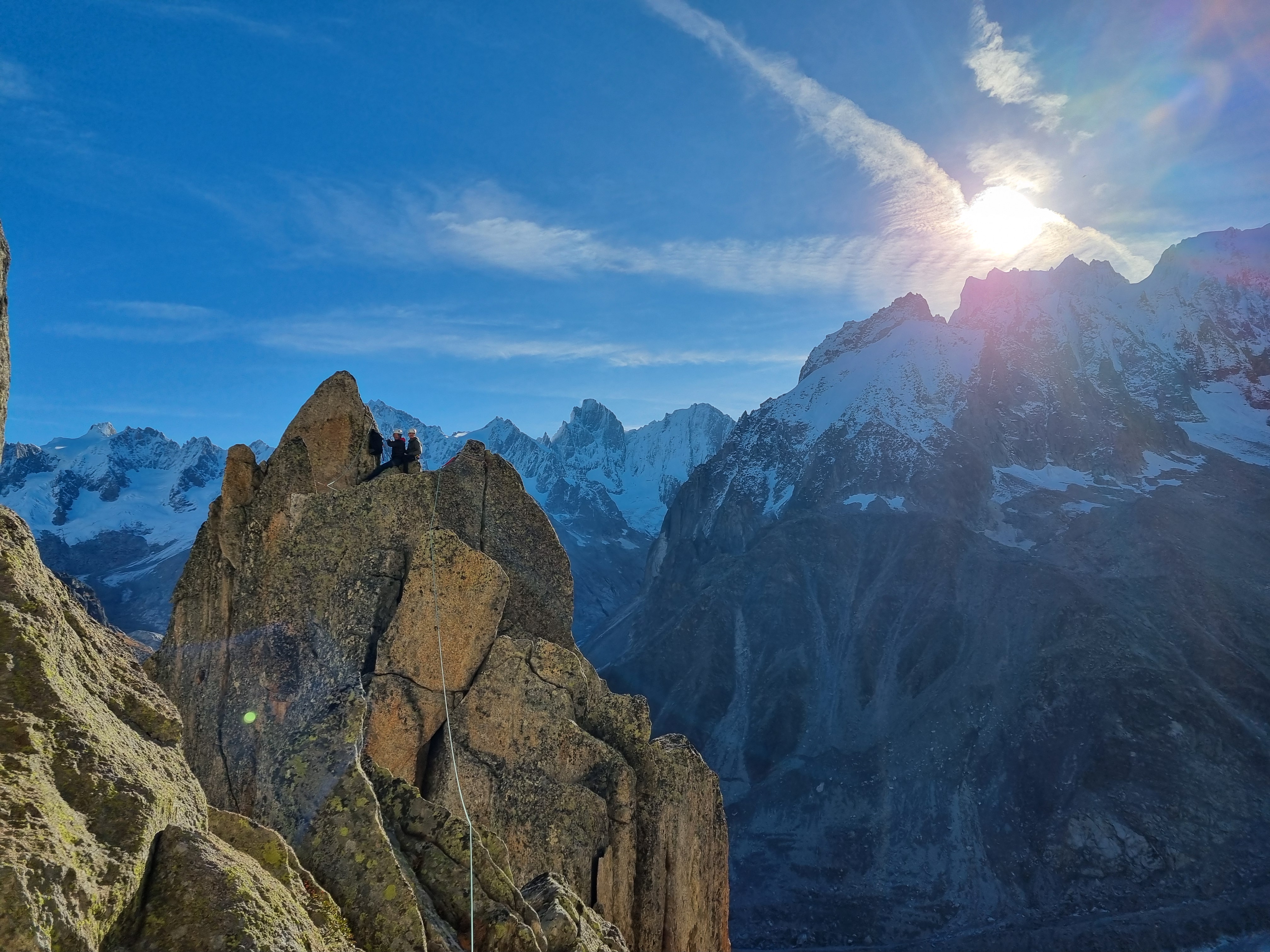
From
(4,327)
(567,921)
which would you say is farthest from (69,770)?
(567,921)

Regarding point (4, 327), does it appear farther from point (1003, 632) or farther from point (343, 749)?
point (1003, 632)

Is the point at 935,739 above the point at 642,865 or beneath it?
beneath

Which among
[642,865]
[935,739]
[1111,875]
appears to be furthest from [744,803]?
[642,865]

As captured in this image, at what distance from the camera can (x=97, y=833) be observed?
16.6ft

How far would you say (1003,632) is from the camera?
352 feet

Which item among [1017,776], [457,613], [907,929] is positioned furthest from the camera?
[1017,776]

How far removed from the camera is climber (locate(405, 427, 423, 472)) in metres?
20.5

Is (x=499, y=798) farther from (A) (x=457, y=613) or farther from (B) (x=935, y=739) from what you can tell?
(B) (x=935, y=739)

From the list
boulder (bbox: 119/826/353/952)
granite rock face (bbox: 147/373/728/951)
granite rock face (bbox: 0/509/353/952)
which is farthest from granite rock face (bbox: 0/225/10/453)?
granite rock face (bbox: 147/373/728/951)

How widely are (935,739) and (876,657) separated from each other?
20.9m

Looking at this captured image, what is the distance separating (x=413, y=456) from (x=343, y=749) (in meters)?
11.6

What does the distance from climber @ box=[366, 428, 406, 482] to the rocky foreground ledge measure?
1.09m

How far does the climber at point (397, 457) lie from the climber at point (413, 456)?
60 millimetres

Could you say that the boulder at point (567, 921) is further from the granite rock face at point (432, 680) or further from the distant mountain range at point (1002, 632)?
the distant mountain range at point (1002, 632)
